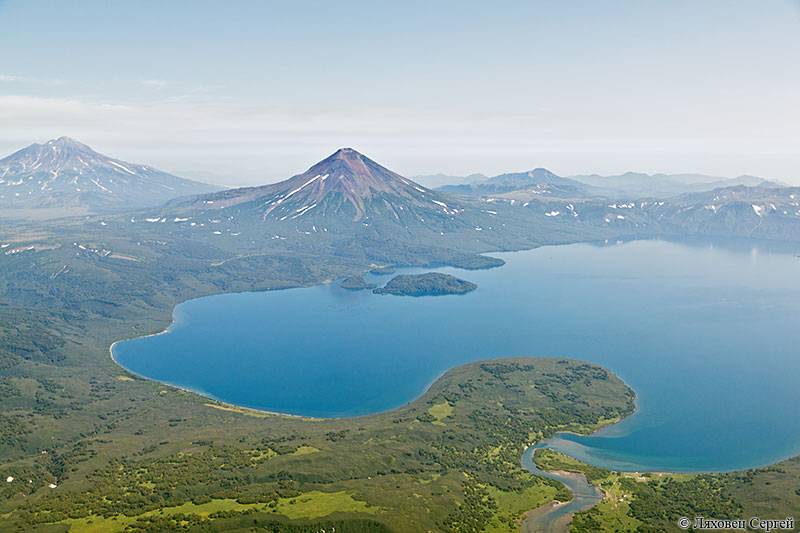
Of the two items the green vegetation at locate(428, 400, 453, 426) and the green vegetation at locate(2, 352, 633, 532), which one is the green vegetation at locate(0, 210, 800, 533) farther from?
the green vegetation at locate(428, 400, 453, 426)

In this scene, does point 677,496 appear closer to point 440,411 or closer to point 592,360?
point 440,411

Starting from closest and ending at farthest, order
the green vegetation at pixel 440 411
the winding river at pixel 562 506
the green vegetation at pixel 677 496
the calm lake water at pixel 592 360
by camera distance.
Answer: the winding river at pixel 562 506 < the green vegetation at pixel 677 496 < the calm lake water at pixel 592 360 < the green vegetation at pixel 440 411

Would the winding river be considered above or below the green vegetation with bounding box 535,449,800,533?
below

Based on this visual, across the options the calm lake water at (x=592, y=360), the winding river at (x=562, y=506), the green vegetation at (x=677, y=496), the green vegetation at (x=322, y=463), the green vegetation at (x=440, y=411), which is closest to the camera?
the green vegetation at (x=322, y=463)

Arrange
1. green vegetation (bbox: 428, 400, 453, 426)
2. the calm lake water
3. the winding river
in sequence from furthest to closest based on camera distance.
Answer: green vegetation (bbox: 428, 400, 453, 426)
the calm lake water
the winding river

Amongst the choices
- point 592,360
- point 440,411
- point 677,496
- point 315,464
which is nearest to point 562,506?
point 677,496

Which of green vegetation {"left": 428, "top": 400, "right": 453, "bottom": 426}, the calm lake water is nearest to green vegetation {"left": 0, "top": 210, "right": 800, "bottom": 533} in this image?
green vegetation {"left": 428, "top": 400, "right": 453, "bottom": 426}

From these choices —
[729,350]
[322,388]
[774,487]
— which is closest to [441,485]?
[774,487]

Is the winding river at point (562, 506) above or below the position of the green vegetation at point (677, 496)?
below

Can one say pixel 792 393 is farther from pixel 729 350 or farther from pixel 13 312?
pixel 13 312

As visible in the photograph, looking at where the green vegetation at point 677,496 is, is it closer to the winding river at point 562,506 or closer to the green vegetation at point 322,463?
the green vegetation at point 322,463

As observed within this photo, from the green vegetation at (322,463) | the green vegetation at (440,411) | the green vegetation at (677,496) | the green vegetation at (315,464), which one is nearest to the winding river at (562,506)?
the green vegetation at (677,496)
